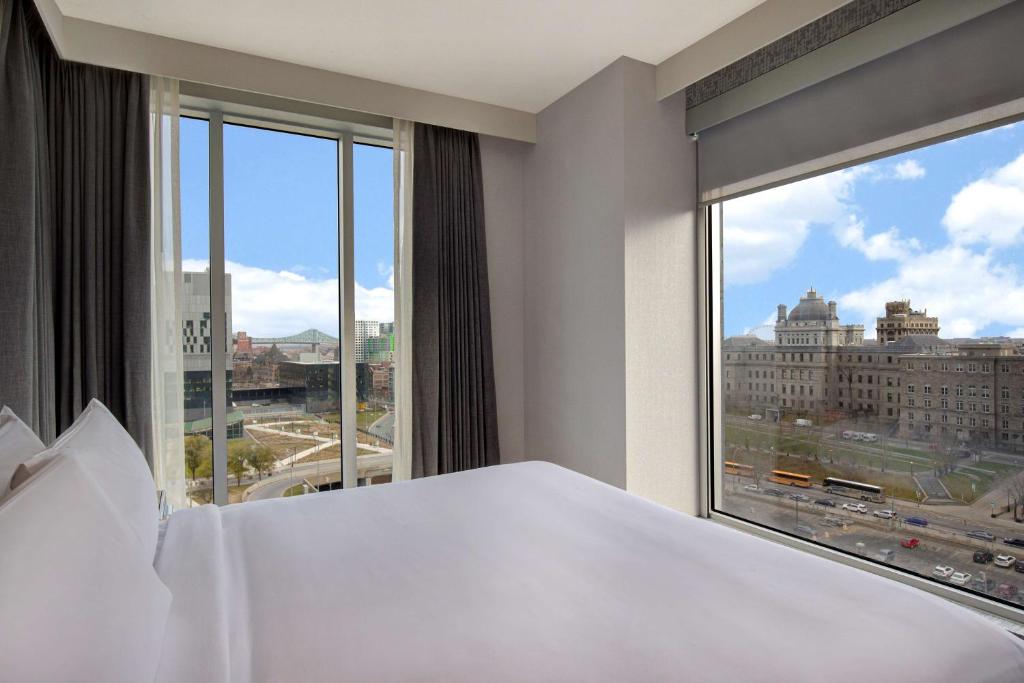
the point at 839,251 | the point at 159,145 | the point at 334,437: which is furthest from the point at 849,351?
the point at 159,145

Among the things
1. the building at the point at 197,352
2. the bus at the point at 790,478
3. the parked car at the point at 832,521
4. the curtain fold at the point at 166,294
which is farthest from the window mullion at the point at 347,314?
the parked car at the point at 832,521

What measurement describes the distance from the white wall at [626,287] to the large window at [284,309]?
1116 mm

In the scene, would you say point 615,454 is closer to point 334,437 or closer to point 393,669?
point 334,437

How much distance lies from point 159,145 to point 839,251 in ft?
10.7

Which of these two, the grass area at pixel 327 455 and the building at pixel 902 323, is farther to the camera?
the grass area at pixel 327 455

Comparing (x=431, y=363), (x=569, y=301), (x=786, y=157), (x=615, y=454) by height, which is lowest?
(x=615, y=454)

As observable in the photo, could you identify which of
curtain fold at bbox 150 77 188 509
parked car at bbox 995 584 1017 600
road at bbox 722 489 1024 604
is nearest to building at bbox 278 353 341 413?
curtain fold at bbox 150 77 188 509

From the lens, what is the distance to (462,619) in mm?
985

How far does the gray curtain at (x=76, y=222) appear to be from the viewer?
214 centimetres

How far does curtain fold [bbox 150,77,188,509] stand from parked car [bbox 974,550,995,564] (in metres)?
3.41

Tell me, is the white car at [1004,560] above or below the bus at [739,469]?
below

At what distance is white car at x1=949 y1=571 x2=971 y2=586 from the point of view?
2.04 metres

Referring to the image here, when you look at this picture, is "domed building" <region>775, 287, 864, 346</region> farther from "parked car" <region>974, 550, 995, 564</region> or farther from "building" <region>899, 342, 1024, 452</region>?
"parked car" <region>974, 550, 995, 564</region>

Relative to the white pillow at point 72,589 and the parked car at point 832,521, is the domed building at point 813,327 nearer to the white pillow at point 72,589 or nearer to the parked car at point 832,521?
the parked car at point 832,521
